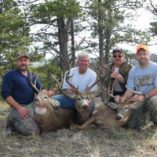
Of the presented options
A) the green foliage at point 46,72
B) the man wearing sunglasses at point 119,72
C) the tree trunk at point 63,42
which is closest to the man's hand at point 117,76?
the man wearing sunglasses at point 119,72

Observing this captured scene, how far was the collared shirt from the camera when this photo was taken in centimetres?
848

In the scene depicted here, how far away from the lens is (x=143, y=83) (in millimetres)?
8906

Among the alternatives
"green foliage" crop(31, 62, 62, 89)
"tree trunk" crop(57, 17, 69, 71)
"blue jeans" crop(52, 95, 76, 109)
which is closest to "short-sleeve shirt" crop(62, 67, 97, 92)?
"blue jeans" crop(52, 95, 76, 109)

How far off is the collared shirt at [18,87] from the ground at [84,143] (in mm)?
789

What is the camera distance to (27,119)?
8438 millimetres

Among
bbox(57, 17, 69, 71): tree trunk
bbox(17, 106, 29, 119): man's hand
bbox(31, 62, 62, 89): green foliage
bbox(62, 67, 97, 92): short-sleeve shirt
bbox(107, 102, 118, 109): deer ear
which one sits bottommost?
bbox(31, 62, 62, 89): green foliage

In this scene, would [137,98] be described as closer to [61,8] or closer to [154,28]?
[61,8]

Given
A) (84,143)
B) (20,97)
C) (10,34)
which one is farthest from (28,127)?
(10,34)

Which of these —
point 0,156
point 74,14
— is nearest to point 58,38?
point 74,14

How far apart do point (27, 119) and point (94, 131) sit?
143 cm

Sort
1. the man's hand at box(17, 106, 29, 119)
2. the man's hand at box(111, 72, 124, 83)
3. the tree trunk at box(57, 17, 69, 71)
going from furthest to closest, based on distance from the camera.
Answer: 1. the tree trunk at box(57, 17, 69, 71)
2. the man's hand at box(111, 72, 124, 83)
3. the man's hand at box(17, 106, 29, 119)

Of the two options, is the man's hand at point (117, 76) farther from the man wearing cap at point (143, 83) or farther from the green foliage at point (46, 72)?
the green foliage at point (46, 72)

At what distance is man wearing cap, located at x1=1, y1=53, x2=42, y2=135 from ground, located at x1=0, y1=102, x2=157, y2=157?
24cm

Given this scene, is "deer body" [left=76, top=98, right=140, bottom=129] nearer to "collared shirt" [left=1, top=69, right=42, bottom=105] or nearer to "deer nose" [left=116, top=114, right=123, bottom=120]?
"deer nose" [left=116, top=114, right=123, bottom=120]
